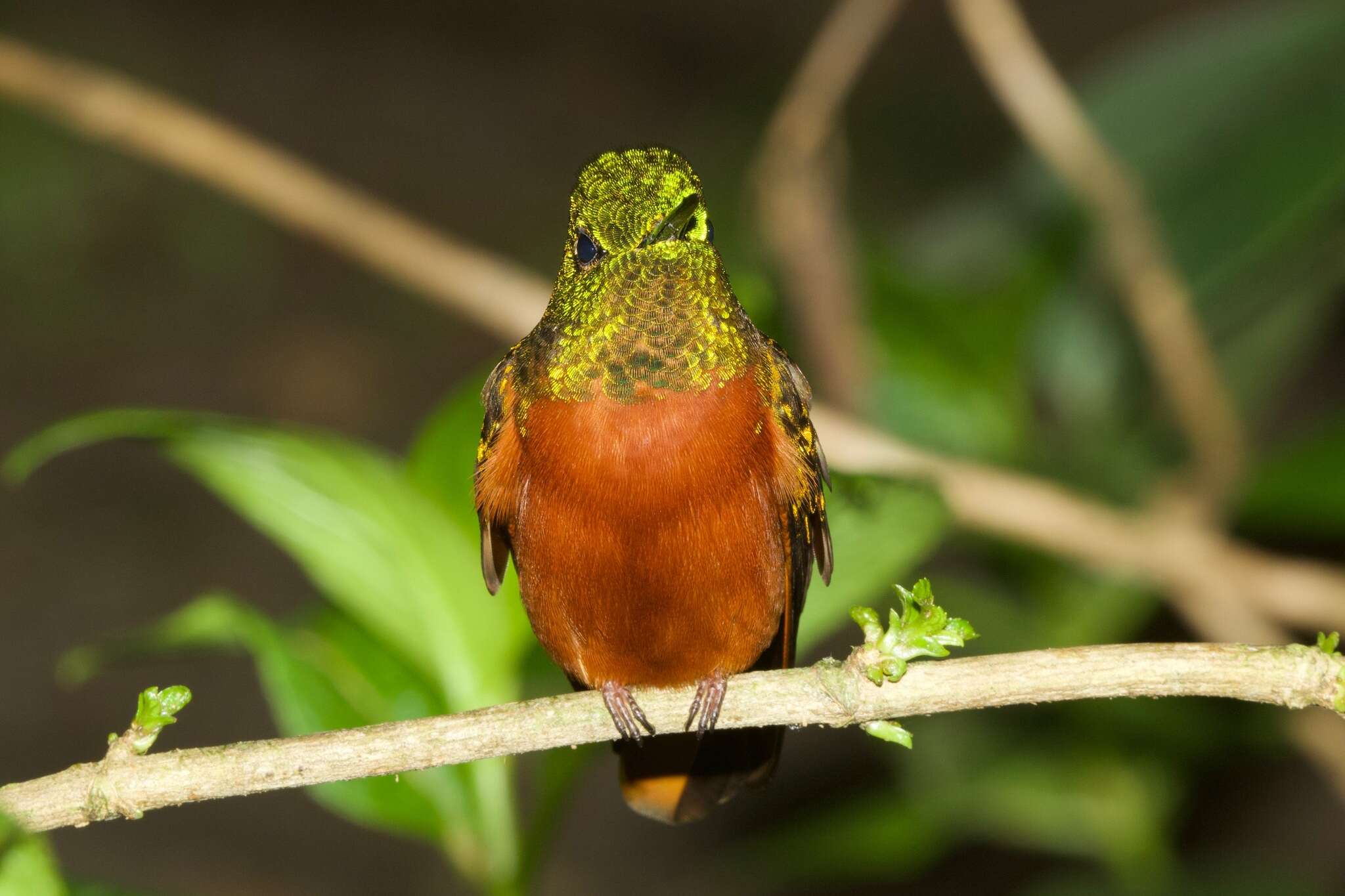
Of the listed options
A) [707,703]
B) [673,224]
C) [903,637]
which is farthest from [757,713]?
[673,224]

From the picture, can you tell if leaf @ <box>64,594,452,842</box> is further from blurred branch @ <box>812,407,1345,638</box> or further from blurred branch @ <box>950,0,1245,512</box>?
blurred branch @ <box>950,0,1245,512</box>

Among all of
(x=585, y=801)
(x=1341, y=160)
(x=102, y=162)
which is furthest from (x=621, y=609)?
(x=102, y=162)

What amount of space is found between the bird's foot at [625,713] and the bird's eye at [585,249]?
30.4 inches

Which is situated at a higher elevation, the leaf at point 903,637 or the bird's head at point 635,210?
the bird's head at point 635,210

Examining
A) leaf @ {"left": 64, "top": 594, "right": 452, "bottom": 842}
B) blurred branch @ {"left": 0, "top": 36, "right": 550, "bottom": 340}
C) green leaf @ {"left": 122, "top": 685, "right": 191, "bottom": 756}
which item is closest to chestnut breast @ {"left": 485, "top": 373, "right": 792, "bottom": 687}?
green leaf @ {"left": 122, "top": 685, "right": 191, "bottom": 756}

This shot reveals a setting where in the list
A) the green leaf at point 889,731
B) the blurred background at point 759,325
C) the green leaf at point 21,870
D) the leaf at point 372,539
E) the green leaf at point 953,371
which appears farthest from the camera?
the green leaf at point 953,371

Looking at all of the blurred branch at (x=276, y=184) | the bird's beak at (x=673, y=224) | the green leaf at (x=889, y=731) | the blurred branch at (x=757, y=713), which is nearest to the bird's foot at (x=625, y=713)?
the blurred branch at (x=757, y=713)

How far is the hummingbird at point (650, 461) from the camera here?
2.19 metres

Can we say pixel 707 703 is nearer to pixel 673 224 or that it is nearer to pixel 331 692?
pixel 673 224

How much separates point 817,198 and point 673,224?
6.85 feet

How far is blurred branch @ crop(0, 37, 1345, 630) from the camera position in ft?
13.7

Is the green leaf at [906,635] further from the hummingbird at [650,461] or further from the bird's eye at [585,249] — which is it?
the bird's eye at [585,249]

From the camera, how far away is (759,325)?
11.9 feet

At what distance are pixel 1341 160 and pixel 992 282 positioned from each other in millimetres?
1578
